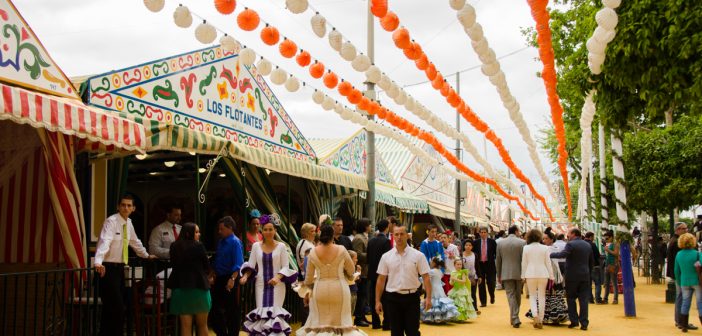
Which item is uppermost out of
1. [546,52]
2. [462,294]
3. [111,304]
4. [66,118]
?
[546,52]

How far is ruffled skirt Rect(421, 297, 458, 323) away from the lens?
13906 millimetres

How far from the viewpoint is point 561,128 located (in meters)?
15.5

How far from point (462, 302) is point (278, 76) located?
591 cm

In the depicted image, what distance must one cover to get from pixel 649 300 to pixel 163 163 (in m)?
12.8

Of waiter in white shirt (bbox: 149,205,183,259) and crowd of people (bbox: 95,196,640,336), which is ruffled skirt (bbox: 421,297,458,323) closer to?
crowd of people (bbox: 95,196,640,336)

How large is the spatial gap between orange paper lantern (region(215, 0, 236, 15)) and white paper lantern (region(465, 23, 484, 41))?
106 inches

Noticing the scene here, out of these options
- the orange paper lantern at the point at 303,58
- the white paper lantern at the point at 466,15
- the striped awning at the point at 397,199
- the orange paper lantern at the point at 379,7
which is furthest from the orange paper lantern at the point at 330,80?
the striped awning at the point at 397,199

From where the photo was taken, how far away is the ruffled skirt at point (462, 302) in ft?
47.5

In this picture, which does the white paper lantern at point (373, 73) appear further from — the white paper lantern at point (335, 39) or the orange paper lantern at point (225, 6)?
the orange paper lantern at point (225, 6)

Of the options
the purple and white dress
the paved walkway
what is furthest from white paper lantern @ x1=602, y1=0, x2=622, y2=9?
the paved walkway

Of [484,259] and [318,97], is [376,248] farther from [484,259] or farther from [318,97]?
[484,259]

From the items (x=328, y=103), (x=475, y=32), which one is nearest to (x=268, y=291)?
(x=475, y=32)

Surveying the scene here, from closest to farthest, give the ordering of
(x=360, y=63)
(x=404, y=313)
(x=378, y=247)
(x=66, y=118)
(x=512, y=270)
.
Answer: (x=66, y=118) → (x=404, y=313) → (x=360, y=63) → (x=378, y=247) → (x=512, y=270)

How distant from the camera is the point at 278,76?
11.9 metres
